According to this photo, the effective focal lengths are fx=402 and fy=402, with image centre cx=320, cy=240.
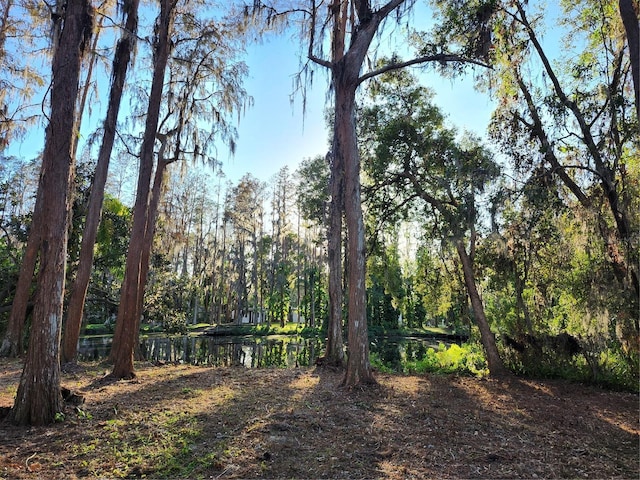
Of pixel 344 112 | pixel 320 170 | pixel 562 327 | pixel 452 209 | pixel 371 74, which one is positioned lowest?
pixel 562 327

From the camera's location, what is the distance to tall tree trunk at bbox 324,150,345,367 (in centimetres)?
1020

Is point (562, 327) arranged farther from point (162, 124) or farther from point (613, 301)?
point (162, 124)

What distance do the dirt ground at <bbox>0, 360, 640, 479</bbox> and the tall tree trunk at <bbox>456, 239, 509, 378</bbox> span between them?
1.82 m

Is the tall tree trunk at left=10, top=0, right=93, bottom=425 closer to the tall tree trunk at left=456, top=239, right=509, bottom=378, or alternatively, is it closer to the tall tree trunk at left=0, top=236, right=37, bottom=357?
the tall tree trunk at left=0, top=236, right=37, bottom=357

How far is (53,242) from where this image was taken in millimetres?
4695

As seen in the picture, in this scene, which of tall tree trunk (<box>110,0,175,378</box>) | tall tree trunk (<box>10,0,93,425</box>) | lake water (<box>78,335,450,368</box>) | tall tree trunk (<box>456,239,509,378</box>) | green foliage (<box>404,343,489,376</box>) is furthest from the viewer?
lake water (<box>78,335,450,368</box>)

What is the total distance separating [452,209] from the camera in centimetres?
1005

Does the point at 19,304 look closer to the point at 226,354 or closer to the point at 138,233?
the point at 138,233

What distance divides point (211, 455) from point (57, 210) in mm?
3292

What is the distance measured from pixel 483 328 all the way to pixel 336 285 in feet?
11.9

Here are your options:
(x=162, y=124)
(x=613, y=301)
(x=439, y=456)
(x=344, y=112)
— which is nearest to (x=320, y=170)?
(x=162, y=124)

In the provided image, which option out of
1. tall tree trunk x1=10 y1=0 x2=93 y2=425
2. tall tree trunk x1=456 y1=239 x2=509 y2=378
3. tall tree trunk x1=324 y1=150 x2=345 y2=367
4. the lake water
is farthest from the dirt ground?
the lake water

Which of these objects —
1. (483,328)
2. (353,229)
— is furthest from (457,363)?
(353,229)

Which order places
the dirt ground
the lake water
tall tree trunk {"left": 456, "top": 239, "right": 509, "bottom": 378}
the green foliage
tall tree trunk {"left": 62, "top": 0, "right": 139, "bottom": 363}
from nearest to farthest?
the dirt ground
tall tree trunk {"left": 62, "top": 0, "right": 139, "bottom": 363}
tall tree trunk {"left": 456, "top": 239, "right": 509, "bottom": 378}
the green foliage
the lake water
